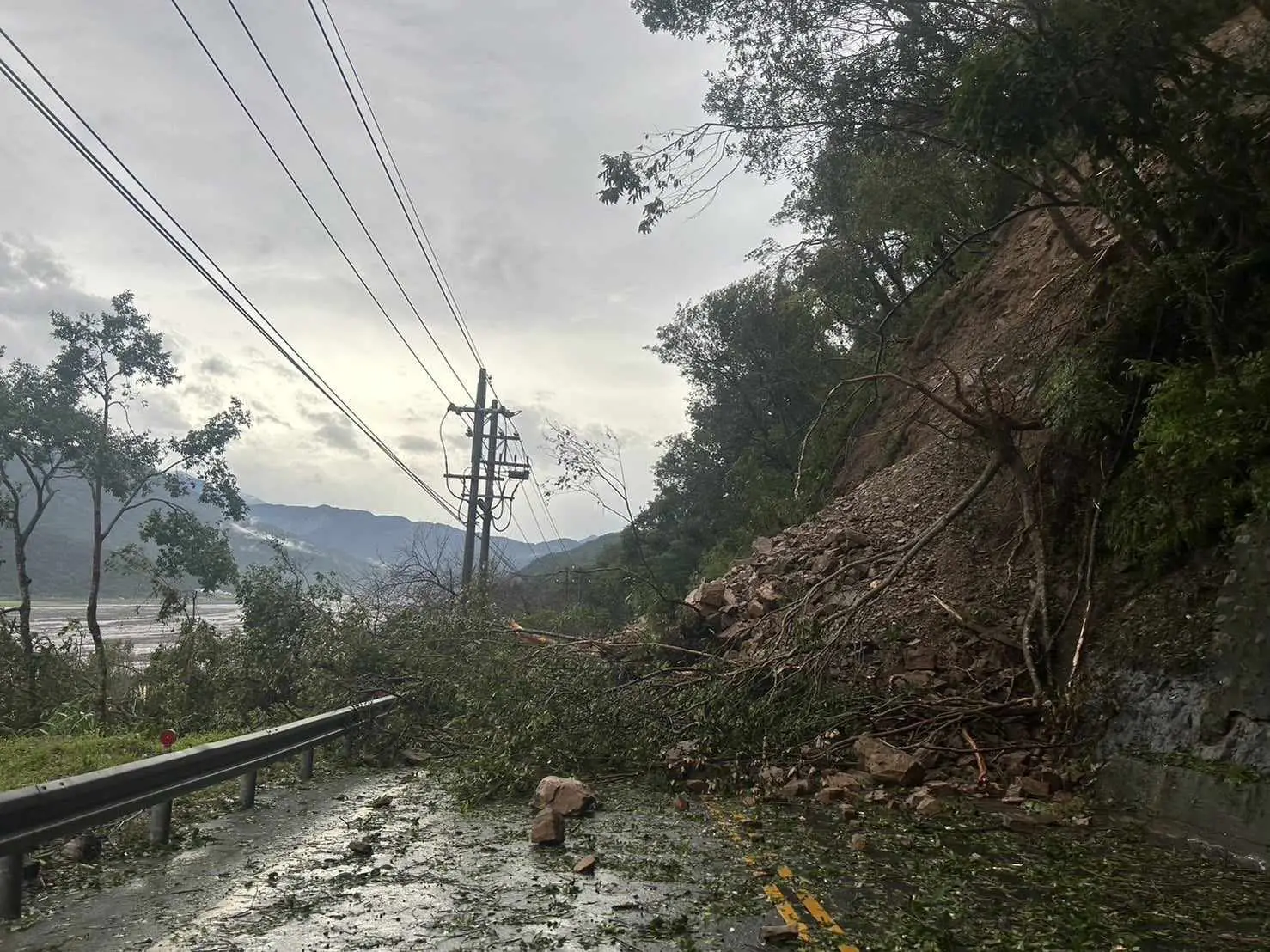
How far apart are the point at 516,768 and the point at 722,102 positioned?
10577 millimetres

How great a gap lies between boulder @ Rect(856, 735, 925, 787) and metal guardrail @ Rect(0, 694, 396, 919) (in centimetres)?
540

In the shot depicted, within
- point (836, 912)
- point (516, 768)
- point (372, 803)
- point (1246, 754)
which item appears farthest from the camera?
point (516, 768)

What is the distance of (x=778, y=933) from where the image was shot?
4.50 m

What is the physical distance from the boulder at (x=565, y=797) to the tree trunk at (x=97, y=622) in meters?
10.2

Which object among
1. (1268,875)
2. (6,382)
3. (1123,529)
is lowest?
(1268,875)

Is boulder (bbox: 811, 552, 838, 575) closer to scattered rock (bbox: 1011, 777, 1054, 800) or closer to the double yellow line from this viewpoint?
scattered rock (bbox: 1011, 777, 1054, 800)

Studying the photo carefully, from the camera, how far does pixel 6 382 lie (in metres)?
25.5

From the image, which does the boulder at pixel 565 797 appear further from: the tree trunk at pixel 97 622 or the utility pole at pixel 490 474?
the utility pole at pixel 490 474

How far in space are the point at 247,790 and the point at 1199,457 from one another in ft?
27.2

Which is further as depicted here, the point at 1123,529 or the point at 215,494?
the point at 215,494

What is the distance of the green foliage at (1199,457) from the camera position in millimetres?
7367

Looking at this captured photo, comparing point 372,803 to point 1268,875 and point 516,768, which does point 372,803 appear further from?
point 1268,875

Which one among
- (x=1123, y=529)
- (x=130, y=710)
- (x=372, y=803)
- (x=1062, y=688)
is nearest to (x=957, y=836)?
(x=1062, y=688)

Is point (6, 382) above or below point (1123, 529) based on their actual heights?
above
